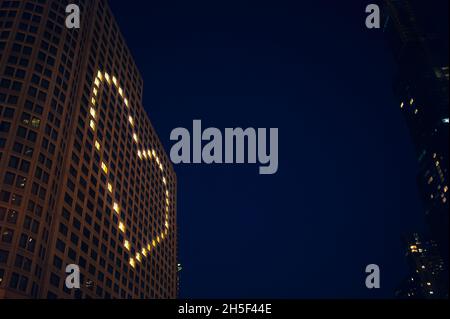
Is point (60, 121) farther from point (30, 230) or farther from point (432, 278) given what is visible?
point (432, 278)

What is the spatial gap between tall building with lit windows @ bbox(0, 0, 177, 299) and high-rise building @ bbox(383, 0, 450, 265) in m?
96.9

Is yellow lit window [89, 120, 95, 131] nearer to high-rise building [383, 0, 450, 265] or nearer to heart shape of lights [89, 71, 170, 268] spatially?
heart shape of lights [89, 71, 170, 268]

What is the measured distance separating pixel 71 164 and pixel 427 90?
137m

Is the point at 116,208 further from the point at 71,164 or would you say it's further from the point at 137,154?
the point at 137,154

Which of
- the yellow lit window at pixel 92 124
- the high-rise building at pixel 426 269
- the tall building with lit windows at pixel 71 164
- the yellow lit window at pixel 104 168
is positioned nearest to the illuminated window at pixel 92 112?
the tall building with lit windows at pixel 71 164

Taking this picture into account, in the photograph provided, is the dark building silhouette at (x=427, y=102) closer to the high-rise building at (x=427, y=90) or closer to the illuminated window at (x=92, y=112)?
the high-rise building at (x=427, y=90)

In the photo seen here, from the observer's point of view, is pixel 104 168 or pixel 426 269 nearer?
pixel 104 168

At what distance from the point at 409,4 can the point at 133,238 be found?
15938cm

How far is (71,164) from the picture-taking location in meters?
69.4

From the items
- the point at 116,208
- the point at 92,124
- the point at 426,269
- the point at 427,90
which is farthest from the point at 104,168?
the point at 426,269

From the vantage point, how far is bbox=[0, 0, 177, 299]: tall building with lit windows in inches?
2290
